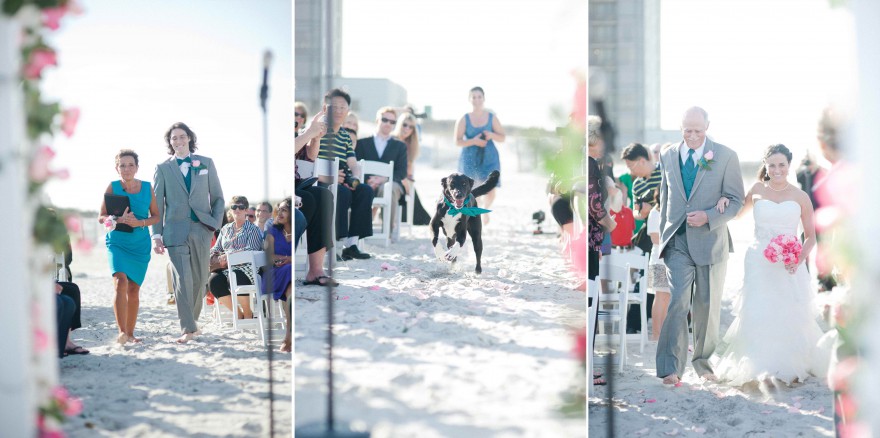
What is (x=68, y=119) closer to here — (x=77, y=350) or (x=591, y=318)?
(x=77, y=350)

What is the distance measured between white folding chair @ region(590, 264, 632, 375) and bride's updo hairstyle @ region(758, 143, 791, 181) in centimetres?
88

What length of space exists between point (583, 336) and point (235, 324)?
5.95 ft

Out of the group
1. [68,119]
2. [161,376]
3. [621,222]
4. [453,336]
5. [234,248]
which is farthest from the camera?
[621,222]

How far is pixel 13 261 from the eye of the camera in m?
3.18

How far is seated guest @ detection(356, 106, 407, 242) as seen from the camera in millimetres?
4289

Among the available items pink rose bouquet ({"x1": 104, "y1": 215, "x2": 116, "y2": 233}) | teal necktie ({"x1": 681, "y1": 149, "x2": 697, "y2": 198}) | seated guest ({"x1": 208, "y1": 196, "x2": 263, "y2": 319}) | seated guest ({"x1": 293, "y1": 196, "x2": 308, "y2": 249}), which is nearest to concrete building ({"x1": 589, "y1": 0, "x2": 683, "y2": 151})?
teal necktie ({"x1": 681, "y1": 149, "x2": 697, "y2": 198})

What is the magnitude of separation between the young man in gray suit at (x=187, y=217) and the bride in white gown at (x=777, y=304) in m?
2.73

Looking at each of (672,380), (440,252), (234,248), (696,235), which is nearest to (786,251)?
(696,235)

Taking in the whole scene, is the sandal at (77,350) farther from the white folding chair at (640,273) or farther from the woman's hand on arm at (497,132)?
the white folding chair at (640,273)

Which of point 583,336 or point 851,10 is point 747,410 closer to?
point 583,336

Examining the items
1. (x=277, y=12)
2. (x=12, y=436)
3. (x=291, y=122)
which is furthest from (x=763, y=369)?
(x=12, y=436)

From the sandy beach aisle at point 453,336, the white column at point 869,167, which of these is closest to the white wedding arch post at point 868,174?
the white column at point 869,167

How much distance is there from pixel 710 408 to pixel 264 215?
8.16 feet

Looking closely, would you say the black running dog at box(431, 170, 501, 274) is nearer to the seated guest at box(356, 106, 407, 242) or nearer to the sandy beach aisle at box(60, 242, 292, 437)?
the seated guest at box(356, 106, 407, 242)
